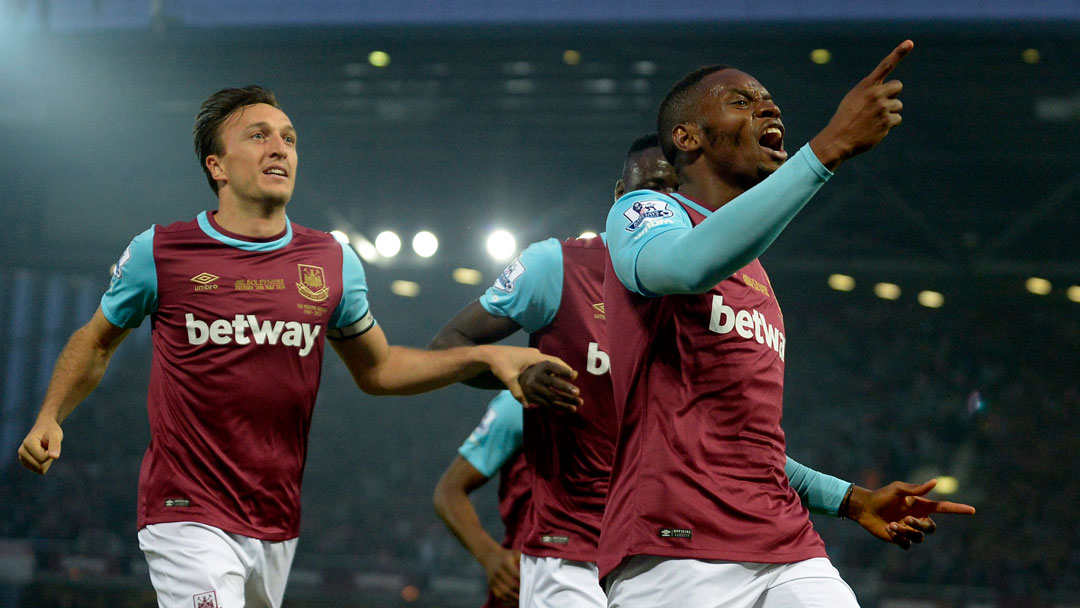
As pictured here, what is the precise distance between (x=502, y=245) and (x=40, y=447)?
9664 mm

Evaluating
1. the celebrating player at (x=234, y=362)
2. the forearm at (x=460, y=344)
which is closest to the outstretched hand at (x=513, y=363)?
the celebrating player at (x=234, y=362)

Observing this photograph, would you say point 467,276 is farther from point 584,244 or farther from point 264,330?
point 264,330

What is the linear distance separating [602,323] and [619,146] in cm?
958

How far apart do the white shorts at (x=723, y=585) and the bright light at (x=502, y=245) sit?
10324 mm

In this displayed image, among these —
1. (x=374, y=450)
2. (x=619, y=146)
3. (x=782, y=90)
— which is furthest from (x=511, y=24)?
(x=374, y=450)

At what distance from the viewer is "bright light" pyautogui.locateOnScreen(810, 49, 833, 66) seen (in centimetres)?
1112

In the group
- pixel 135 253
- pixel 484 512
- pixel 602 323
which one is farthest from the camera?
pixel 484 512

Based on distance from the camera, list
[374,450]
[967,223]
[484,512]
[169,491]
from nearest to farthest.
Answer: [169,491] → [967,223] → [484,512] → [374,450]

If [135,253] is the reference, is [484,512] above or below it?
below

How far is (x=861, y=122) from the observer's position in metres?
1.98

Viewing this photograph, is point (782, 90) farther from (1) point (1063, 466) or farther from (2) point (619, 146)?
(1) point (1063, 466)

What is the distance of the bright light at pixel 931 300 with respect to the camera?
1462 cm

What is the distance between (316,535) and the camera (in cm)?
1534

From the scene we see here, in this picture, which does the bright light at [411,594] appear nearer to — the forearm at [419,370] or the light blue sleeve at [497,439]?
the light blue sleeve at [497,439]
